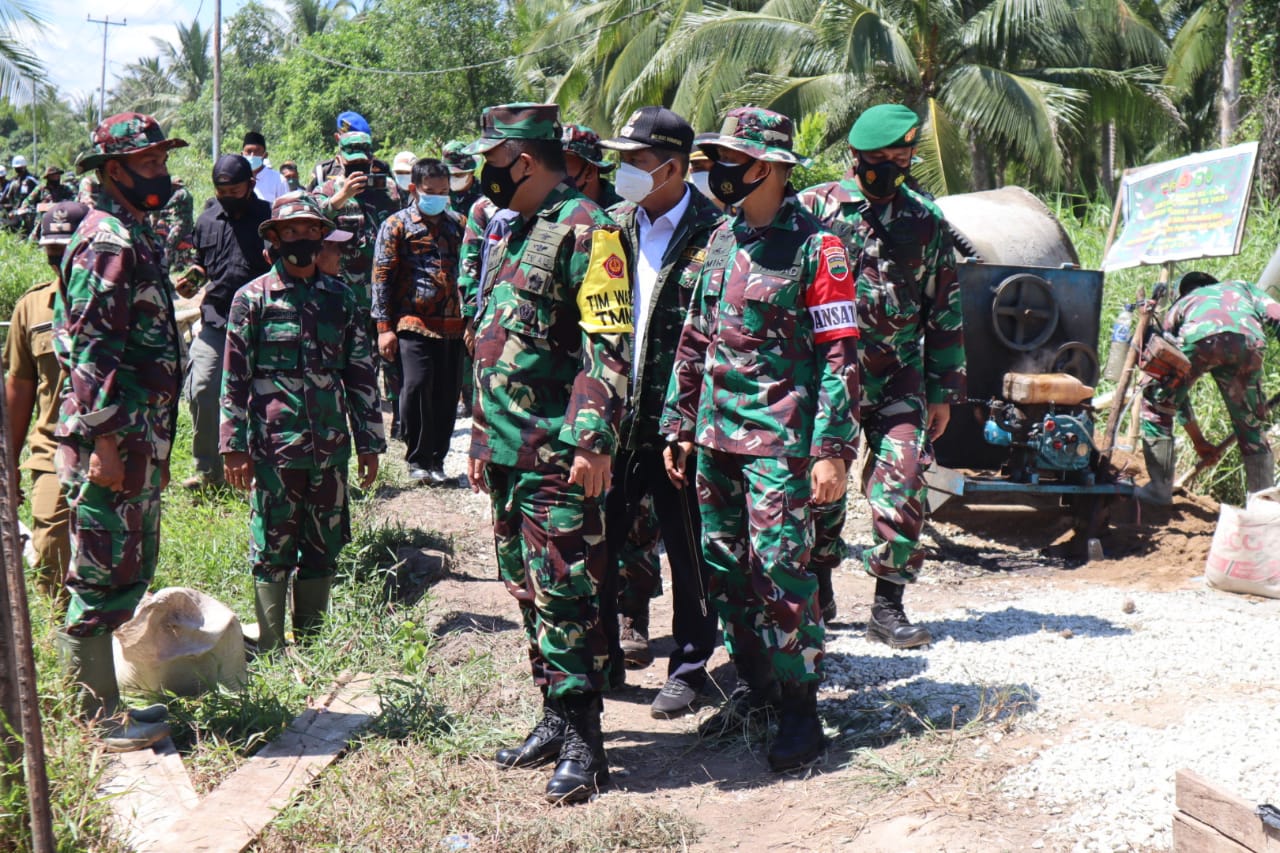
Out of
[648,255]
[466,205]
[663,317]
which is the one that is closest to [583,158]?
[648,255]

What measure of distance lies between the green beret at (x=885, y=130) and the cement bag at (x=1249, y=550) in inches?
108

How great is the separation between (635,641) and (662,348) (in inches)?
53.7

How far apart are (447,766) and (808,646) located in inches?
50.4

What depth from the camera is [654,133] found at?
435 cm

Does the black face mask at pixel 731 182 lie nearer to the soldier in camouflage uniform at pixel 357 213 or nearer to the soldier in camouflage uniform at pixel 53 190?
the soldier in camouflage uniform at pixel 357 213

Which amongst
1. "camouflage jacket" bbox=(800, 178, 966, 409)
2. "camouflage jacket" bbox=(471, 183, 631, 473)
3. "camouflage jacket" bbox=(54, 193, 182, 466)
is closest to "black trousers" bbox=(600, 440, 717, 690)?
"camouflage jacket" bbox=(471, 183, 631, 473)

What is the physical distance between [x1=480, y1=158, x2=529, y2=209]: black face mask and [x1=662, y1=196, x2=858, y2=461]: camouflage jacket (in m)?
0.78

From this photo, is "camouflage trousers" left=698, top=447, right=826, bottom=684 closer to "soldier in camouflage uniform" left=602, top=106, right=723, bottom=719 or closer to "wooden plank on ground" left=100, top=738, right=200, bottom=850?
"soldier in camouflage uniform" left=602, top=106, right=723, bottom=719

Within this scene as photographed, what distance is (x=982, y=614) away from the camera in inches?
225

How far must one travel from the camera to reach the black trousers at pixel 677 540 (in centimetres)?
459

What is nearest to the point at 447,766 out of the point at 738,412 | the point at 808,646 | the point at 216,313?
the point at 808,646

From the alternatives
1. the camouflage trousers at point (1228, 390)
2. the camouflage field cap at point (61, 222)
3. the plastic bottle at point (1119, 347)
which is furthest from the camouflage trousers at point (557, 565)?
the plastic bottle at point (1119, 347)

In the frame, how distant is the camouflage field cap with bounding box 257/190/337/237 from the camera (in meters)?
4.86

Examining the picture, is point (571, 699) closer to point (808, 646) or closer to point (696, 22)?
point (808, 646)
